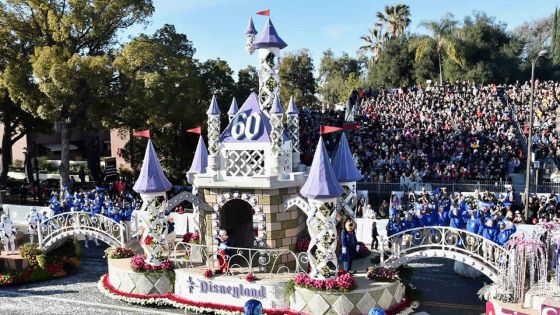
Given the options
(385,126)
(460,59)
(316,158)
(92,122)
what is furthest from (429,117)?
(316,158)

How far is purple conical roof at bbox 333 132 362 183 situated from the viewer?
1825cm

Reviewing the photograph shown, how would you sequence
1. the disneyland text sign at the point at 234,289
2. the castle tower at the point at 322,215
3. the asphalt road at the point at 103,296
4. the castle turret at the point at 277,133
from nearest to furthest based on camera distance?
the castle tower at the point at 322,215, the disneyland text sign at the point at 234,289, the castle turret at the point at 277,133, the asphalt road at the point at 103,296

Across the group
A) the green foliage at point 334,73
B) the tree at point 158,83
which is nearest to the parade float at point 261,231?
the tree at point 158,83

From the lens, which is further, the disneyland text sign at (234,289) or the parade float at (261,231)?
the disneyland text sign at (234,289)

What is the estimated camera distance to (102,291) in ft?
59.5

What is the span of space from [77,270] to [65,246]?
1.34m

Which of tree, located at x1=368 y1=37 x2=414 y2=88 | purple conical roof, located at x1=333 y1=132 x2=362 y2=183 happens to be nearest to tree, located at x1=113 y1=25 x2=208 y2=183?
purple conical roof, located at x1=333 y1=132 x2=362 y2=183

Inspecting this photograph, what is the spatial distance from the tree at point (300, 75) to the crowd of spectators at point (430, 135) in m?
13.9

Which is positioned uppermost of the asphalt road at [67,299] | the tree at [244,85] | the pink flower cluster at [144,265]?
the tree at [244,85]

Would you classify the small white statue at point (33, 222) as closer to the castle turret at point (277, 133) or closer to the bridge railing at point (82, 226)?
the bridge railing at point (82, 226)

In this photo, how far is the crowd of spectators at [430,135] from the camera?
30.5 m

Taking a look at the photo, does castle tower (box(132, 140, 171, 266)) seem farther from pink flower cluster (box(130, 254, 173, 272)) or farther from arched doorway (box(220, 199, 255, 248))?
arched doorway (box(220, 199, 255, 248))

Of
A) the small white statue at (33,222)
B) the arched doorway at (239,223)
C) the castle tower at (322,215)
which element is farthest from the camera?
the small white statue at (33,222)

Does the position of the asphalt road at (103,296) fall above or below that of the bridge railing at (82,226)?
below
